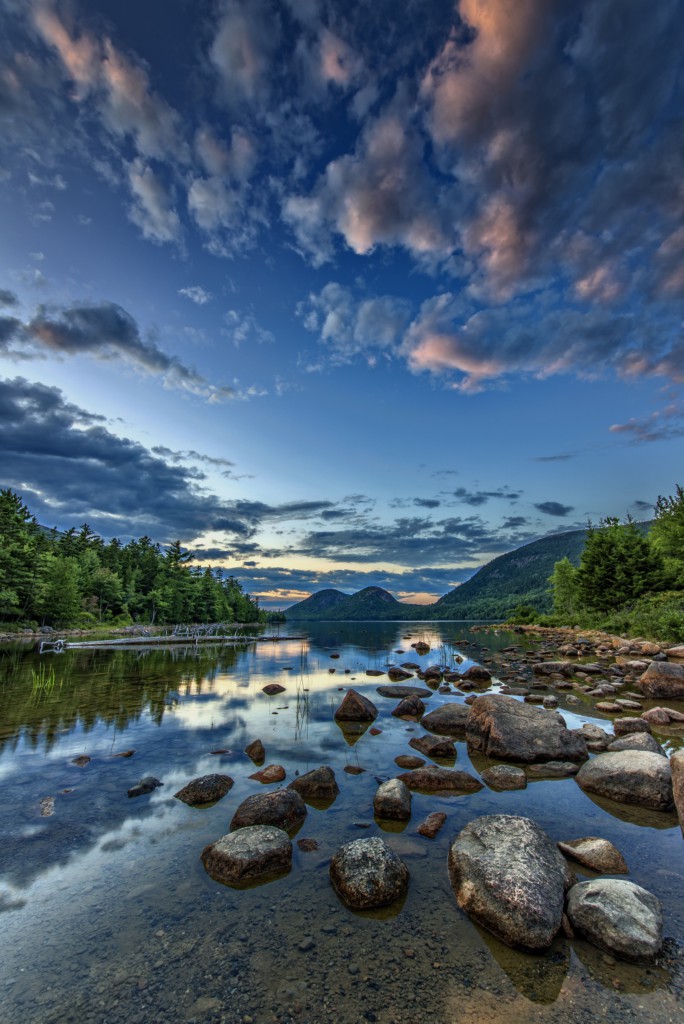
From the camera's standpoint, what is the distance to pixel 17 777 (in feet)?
39.1

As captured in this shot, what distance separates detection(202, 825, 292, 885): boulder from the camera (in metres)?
7.35

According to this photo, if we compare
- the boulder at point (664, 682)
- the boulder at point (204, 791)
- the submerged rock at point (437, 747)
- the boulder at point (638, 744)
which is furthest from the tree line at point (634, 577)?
the boulder at point (204, 791)

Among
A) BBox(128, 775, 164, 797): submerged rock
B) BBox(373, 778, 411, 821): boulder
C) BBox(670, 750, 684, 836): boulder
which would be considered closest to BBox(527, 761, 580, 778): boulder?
BBox(670, 750, 684, 836): boulder

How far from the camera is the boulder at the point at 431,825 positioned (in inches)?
344

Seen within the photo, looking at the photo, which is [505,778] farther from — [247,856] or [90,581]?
[90,581]

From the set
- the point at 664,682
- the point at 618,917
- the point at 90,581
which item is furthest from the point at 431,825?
the point at 90,581

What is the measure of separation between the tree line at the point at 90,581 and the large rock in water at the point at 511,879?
245 ft

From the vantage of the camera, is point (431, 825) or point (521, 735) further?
point (521, 735)

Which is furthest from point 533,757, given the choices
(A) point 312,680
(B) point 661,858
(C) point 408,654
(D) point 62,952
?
(C) point 408,654

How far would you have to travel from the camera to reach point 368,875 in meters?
6.79

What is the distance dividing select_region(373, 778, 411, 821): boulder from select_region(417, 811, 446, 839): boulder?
0.51 metres

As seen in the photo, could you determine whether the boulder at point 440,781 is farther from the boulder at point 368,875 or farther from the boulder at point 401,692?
the boulder at point 401,692

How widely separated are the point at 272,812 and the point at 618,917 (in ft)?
21.6

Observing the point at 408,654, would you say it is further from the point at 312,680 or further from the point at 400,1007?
the point at 400,1007
